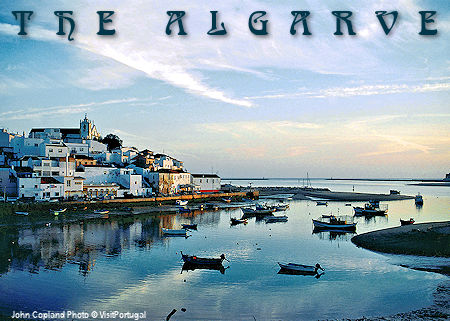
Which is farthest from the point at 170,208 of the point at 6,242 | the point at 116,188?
the point at 6,242

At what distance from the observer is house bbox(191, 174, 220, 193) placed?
330ft

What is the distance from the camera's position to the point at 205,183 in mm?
103375

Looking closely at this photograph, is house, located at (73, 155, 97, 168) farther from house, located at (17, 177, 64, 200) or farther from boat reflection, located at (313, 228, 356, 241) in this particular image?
boat reflection, located at (313, 228, 356, 241)

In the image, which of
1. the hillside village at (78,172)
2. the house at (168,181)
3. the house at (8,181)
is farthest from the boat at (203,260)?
the house at (168,181)

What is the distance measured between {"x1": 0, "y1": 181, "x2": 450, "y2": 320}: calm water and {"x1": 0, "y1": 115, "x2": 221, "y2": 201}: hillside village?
2386 centimetres

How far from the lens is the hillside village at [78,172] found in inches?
2453

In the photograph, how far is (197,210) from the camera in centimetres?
7306

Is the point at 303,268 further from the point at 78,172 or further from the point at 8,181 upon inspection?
the point at 78,172

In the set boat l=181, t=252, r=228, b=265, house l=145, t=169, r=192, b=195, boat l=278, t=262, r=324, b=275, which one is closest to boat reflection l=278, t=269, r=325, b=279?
boat l=278, t=262, r=324, b=275

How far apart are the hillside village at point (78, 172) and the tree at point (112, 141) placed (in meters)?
7.58

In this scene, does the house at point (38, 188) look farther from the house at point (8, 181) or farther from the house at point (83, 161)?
the house at point (83, 161)

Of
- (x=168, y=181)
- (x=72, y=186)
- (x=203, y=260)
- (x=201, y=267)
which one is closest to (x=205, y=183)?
(x=168, y=181)

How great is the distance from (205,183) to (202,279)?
259 ft

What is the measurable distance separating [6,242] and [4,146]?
189ft
